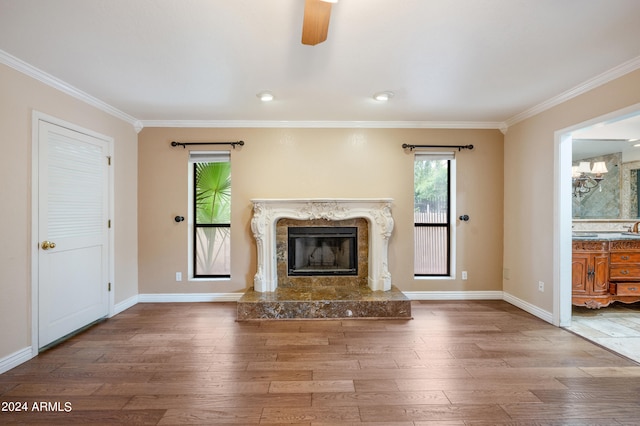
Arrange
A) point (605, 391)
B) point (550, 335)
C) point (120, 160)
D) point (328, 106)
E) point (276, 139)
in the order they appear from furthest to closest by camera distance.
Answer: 1. point (276, 139)
2. point (120, 160)
3. point (328, 106)
4. point (550, 335)
5. point (605, 391)

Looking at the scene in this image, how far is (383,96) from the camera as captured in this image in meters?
3.04

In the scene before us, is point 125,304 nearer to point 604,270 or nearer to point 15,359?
point 15,359

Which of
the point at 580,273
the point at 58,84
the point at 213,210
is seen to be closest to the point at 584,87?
the point at 580,273

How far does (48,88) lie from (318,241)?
3288 millimetres

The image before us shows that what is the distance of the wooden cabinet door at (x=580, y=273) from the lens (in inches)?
138

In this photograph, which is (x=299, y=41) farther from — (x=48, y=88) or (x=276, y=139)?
(x=48, y=88)

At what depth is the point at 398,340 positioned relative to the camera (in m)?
2.79

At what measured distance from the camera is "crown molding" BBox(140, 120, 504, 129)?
3.92m

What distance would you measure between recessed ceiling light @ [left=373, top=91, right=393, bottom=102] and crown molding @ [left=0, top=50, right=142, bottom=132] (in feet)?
10.0

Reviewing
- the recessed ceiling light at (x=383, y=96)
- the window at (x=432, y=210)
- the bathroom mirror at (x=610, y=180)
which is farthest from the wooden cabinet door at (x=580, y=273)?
the recessed ceiling light at (x=383, y=96)

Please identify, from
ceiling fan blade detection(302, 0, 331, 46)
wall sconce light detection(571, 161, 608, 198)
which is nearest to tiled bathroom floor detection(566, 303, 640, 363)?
wall sconce light detection(571, 161, 608, 198)

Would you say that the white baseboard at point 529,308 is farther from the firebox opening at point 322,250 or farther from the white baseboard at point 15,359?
the white baseboard at point 15,359

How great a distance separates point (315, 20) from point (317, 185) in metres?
2.61

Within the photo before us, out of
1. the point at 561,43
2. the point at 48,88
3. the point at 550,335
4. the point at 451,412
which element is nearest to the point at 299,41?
the point at 561,43
